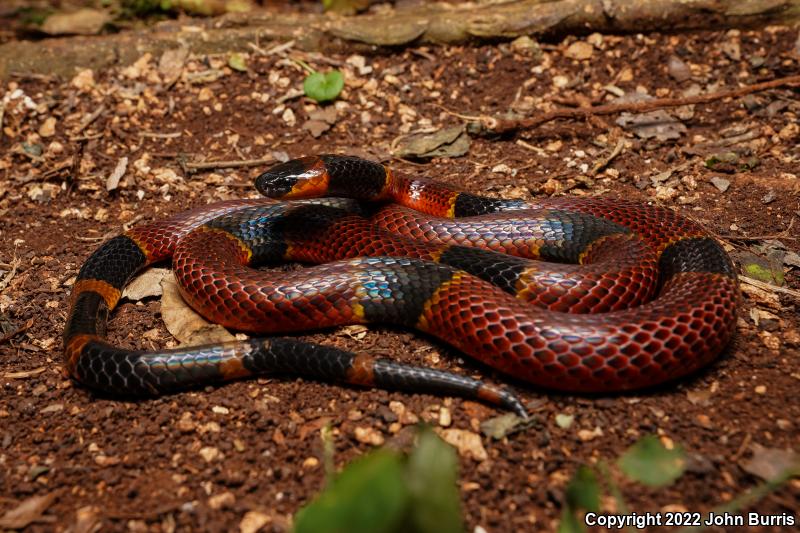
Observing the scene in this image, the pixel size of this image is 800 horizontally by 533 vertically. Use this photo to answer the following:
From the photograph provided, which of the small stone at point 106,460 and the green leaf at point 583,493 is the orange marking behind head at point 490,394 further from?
the small stone at point 106,460

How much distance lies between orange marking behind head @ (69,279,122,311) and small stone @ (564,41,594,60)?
6.14 metres

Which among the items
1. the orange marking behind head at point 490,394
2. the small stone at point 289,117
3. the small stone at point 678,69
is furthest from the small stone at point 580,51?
the orange marking behind head at point 490,394

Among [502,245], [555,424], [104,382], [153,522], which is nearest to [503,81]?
[502,245]

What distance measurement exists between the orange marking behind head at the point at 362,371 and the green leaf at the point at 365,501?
231cm

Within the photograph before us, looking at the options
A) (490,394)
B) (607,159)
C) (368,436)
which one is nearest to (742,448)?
(490,394)

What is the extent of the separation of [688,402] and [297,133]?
5403 millimetres

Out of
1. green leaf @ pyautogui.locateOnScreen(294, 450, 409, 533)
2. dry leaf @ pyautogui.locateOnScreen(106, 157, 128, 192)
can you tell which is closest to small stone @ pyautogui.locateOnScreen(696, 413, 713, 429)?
green leaf @ pyautogui.locateOnScreen(294, 450, 409, 533)

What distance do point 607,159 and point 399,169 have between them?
7.46 feet

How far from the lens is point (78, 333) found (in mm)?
5254

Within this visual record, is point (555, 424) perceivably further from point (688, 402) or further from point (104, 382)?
point (104, 382)

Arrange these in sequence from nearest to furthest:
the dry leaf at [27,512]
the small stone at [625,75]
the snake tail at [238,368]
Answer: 1. the dry leaf at [27,512]
2. the snake tail at [238,368]
3. the small stone at [625,75]

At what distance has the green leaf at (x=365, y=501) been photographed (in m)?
2.40

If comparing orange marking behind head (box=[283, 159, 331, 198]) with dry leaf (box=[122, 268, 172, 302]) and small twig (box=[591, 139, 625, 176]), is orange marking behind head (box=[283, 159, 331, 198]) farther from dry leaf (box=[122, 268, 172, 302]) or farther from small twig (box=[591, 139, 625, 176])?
small twig (box=[591, 139, 625, 176])

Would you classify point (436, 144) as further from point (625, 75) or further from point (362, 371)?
point (362, 371)
